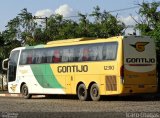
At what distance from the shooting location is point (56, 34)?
171ft

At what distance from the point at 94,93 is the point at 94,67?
134cm

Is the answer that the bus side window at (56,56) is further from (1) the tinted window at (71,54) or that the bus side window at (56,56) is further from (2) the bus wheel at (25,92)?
(2) the bus wheel at (25,92)

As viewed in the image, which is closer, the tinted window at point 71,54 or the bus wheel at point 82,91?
the tinted window at point 71,54

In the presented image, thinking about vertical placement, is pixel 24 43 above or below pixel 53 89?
above

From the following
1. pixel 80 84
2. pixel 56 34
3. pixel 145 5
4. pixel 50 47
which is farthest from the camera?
pixel 56 34

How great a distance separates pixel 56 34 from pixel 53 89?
72.6 ft

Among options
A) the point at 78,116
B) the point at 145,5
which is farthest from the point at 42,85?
the point at 78,116

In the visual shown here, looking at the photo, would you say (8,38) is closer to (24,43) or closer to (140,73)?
(24,43)

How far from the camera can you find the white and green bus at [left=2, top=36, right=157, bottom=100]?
25828mm

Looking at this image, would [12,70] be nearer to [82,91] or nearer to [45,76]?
[45,76]

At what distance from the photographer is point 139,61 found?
1027 inches

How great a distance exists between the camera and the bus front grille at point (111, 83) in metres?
25.9

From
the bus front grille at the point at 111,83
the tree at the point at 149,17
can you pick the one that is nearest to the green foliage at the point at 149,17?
the tree at the point at 149,17

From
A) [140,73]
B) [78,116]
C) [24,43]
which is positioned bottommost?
[78,116]
